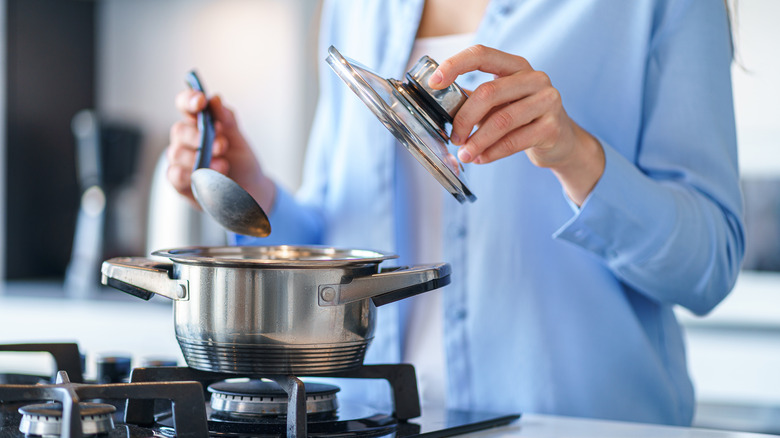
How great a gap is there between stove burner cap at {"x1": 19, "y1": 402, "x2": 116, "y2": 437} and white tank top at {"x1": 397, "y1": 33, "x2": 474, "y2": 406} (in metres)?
0.43

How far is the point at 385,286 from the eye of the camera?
2.04ft

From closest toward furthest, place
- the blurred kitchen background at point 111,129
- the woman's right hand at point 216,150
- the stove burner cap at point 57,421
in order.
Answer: the stove burner cap at point 57,421, the woman's right hand at point 216,150, the blurred kitchen background at point 111,129

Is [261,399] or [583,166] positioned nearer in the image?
[261,399]

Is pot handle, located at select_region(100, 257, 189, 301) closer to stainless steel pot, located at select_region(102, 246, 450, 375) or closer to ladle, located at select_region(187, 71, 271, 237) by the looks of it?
stainless steel pot, located at select_region(102, 246, 450, 375)

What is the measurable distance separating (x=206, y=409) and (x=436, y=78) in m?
0.31

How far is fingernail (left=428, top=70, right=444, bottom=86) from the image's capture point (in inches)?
23.4

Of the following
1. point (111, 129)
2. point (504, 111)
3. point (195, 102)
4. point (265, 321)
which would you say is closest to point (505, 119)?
point (504, 111)

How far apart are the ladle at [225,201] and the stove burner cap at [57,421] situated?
0.25 meters

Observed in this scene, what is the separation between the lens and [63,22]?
9.63 ft

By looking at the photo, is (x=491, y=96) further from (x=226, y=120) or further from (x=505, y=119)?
(x=226, y=120)

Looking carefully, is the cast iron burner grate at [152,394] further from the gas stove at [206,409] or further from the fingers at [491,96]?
the fingers at [491,96]

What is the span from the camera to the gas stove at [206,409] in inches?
21.2

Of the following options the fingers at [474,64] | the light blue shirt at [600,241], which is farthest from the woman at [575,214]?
the fingers at [474,64]

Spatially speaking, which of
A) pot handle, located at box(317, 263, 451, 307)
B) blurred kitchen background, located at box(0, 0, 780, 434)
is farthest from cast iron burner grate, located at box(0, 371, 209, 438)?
blurred kitchen background, located at box(0, 0, 780, 434)
